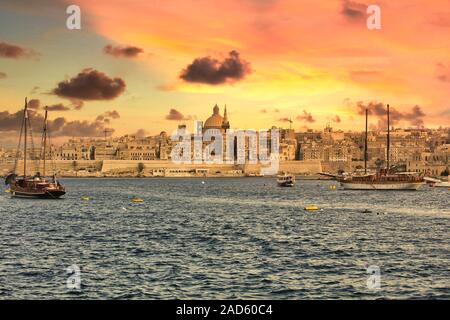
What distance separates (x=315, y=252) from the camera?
21.3 m

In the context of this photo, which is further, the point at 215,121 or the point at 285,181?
the point at 215,121

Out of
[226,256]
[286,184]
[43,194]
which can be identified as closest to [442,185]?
[286,184]

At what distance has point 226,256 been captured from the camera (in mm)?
20328

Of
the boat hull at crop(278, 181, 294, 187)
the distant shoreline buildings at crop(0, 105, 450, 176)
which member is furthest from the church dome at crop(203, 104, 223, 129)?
the boat hull at crop(278, 181, 294, 187)

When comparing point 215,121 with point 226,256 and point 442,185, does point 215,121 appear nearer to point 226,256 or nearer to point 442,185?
point 442,185

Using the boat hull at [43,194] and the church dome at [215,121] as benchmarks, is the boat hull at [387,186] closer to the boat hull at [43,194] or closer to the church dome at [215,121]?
the boat hull at [43,194]

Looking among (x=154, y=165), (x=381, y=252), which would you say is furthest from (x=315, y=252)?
(x=154, y=165)

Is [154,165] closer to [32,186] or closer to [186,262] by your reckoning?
[32,186]

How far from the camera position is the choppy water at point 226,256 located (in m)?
15.1

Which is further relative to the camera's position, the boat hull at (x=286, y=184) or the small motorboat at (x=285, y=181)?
the small motorboat at (x=285, y=181)

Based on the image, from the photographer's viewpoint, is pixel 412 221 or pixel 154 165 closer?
pixel 412 221

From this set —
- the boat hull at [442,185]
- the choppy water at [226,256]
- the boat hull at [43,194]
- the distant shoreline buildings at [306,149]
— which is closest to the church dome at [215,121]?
the distant shoreline buildings at [306,149]

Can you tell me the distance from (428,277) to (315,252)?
5.35m

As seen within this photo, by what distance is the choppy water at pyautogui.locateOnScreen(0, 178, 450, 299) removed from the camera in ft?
49.6
